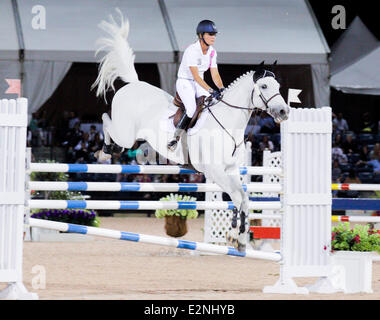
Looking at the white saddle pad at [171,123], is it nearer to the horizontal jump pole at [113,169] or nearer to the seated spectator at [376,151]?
the horizontal jump pole at [113,169]

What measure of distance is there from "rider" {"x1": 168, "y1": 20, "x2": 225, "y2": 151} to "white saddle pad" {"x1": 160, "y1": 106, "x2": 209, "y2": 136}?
0.07m

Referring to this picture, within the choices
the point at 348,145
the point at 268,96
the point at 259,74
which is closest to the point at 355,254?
the point at 268,96

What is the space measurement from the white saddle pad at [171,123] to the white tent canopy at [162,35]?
9078mm

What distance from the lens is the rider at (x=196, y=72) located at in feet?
23.2

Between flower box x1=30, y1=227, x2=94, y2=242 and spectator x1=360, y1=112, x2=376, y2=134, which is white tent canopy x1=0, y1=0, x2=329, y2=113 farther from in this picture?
flower box x1=30, y1=227, x2=94, y2=242

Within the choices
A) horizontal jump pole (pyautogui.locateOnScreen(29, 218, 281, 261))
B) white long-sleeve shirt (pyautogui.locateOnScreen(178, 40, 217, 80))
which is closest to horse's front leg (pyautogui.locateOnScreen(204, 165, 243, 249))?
horizontal jump pole (pyautogui.locateOnScreen(29, 218, 281, 261))

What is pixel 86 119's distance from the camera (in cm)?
1981

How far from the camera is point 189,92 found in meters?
7.21

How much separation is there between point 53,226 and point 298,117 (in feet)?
7.00

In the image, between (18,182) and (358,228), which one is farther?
(358,228)

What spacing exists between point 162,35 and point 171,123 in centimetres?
1051

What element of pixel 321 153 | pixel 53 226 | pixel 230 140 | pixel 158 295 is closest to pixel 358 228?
pixel 321 153

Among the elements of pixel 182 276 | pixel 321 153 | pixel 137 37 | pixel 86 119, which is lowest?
A: pixel 182 276

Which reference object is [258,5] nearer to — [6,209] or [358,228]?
[358,228]
